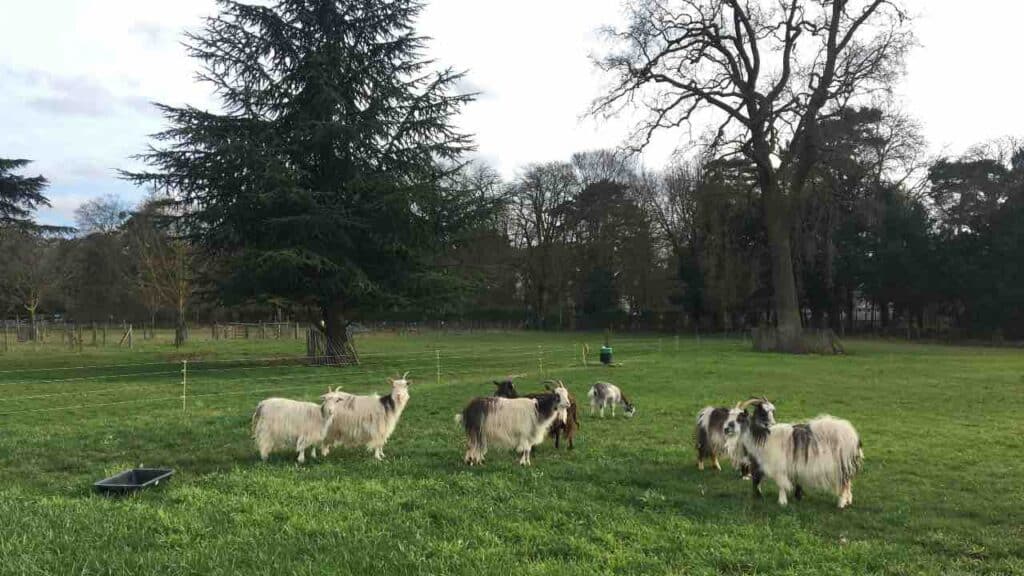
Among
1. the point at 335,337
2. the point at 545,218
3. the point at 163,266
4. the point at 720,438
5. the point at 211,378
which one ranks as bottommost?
the point at 211,378

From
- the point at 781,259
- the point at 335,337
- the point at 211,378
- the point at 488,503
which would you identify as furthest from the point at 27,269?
the point at 488,503

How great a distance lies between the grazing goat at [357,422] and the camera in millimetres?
9153

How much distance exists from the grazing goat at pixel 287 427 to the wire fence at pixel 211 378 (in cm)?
571

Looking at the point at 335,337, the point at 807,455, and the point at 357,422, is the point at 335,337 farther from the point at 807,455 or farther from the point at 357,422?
the point at 807,455

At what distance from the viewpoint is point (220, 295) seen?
2473 centimetres

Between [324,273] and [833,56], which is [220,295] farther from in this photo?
[833,56]

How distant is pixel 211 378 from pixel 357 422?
1337cm

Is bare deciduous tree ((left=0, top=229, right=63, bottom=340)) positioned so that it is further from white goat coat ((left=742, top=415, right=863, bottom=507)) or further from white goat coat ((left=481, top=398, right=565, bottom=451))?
white goat coat ((left=742, top=415, right=863, bottom=507))

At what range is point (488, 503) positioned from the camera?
6.76 m

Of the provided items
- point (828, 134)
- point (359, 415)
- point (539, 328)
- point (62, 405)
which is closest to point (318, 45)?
point (62, 405)

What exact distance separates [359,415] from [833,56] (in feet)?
105

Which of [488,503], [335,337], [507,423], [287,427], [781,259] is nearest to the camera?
[488,503]

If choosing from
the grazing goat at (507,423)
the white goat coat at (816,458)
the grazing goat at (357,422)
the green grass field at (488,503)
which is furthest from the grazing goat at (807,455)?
the grazing goat at (357,422)

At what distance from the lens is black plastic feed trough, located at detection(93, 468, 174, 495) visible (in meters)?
7.07
